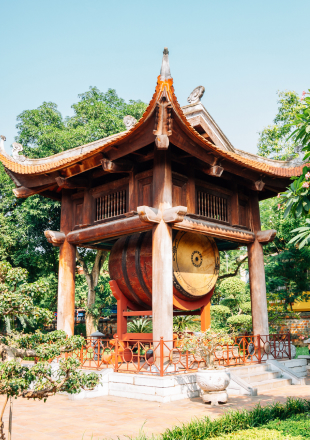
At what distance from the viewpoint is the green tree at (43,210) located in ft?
→ 67.0

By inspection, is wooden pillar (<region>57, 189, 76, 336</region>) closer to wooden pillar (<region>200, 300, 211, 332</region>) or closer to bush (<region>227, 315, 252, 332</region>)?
wooden pillar (<region>200, 300, 211, 332</region>)

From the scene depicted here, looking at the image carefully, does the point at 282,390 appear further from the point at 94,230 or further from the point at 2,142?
the point at 2,142

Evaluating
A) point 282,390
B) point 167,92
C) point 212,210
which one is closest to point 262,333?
point 282,390

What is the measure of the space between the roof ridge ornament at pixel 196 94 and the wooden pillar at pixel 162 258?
2145 millimetres

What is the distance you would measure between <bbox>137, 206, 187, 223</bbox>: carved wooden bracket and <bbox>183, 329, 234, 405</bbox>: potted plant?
2385 mm

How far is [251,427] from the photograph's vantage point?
5.75 metres

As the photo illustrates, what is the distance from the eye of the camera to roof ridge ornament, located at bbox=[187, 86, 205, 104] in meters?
10.7

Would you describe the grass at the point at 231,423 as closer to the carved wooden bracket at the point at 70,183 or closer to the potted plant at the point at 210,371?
the potted plant at the point at 210,371

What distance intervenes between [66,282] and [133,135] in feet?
14.7

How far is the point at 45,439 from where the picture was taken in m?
5.46

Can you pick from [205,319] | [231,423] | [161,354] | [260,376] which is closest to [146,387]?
[161,354]

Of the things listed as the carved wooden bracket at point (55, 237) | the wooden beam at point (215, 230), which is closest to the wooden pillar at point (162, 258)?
the wooden beam at point (215, 230)

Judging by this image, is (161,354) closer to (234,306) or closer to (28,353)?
(28,353)

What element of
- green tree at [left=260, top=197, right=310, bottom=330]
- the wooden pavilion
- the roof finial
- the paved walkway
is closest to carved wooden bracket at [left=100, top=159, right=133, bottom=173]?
the wooden pavilion
